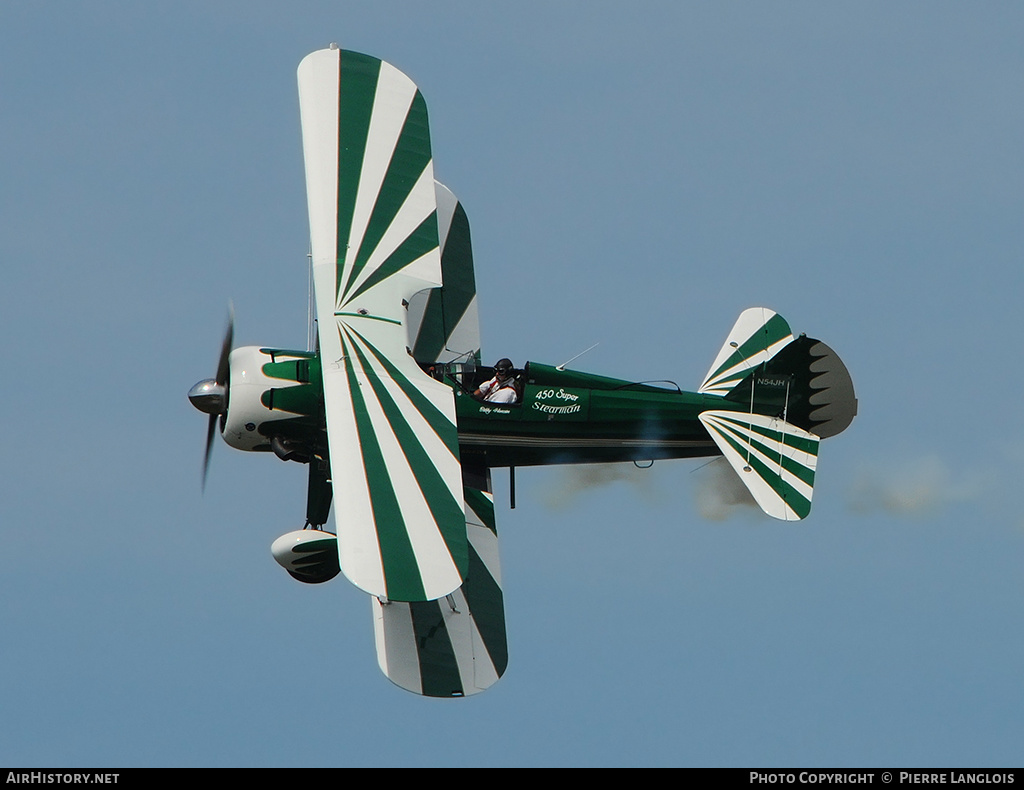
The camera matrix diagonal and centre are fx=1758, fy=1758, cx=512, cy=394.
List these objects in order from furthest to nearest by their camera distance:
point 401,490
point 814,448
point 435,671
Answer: point 814,448 < point 435,671 < point 401,490

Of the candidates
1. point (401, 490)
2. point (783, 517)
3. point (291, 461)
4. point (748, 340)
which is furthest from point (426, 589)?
point (748, 340)

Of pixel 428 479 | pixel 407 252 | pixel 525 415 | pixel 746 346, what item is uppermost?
pixel 407 252

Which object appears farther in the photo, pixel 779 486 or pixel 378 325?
pixel 779 486

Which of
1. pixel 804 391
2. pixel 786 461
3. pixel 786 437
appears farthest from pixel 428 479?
pixel 804 391

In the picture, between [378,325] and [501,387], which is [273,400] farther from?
[501,387]

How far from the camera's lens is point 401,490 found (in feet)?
64.0

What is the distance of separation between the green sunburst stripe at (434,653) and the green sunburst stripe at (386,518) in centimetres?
181

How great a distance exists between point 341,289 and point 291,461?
217cm

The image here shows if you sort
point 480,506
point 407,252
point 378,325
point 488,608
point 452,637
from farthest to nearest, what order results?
point 480,506
point 407,252
point 488,608
point 452,637
point 378,325

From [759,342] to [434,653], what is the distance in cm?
616

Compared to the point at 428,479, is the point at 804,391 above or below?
above

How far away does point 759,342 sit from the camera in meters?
23.4

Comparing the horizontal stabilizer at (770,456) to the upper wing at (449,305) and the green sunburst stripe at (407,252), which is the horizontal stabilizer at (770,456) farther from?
the green sunburst stripe at (407,252)
